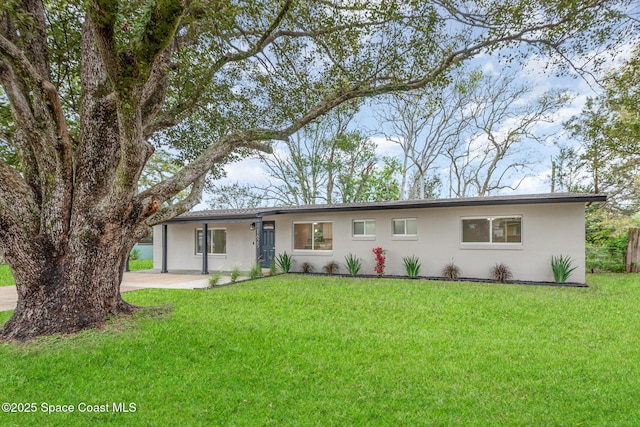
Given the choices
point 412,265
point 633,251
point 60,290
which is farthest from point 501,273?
point 60,290

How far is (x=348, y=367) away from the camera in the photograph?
3.89 meters

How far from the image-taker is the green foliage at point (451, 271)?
10.8 meters

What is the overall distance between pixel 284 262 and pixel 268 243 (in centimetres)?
145

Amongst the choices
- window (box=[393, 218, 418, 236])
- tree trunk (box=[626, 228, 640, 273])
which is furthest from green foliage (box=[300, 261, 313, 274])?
tree trunk (box=[626, 228, 640, 273])

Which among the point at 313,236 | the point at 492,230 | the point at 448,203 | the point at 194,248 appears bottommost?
the point at 194,248

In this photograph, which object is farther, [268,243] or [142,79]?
[268,243]

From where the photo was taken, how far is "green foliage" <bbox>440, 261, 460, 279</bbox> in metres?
10.8

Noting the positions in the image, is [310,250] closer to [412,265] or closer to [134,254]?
[412,265]

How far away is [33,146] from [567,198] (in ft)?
39.0

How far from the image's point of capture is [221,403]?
312cm

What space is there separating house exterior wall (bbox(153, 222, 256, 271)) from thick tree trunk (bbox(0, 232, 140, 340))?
8.90 metres

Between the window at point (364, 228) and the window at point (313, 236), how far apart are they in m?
1.02

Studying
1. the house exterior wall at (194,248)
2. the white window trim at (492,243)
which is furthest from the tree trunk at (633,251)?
the house exterior wall at (194,248)

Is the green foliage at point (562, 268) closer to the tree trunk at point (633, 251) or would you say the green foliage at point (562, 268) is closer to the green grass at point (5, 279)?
the tree trunk at point (633, 251)
